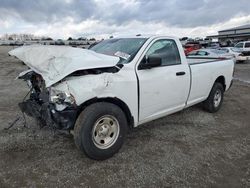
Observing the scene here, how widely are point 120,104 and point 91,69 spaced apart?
2.30 feet

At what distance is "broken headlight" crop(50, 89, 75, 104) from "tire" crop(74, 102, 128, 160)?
→ 0.87 feet

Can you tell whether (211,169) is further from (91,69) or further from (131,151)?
(91,69)

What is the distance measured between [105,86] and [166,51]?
1736mm

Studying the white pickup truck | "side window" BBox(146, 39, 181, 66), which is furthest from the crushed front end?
"side window" BBox(146, 39, 181, 66)

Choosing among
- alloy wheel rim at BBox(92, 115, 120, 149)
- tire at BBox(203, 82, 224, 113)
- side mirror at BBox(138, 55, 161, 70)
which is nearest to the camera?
alloy wheel rim at BBox(92, 115, 120, 149)

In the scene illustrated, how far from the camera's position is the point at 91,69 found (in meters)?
3.47

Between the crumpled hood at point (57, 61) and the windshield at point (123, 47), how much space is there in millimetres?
408

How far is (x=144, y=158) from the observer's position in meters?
3.69

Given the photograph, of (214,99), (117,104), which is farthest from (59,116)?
(214,99)

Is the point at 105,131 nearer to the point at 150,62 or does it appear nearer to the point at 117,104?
the point at 117,104

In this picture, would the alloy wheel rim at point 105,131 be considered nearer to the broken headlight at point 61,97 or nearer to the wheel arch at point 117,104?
the wheel arch at point 117,104

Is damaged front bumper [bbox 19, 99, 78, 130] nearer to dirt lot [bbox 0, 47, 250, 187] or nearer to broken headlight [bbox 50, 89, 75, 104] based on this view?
broken headlight [bbox 50, 89, 75, 104]

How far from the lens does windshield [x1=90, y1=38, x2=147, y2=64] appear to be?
13.0 ft

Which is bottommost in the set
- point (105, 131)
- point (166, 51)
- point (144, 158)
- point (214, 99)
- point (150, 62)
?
point (144, 158)
